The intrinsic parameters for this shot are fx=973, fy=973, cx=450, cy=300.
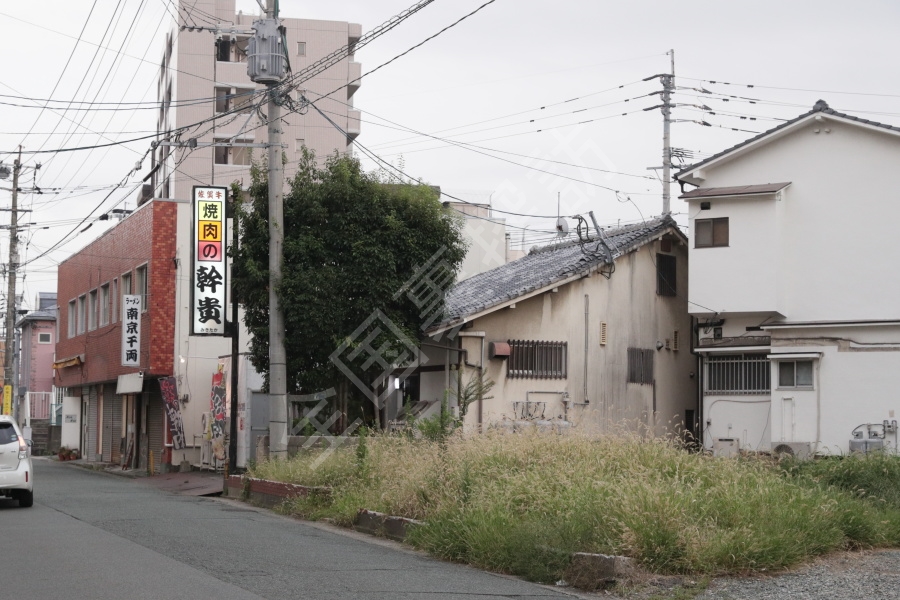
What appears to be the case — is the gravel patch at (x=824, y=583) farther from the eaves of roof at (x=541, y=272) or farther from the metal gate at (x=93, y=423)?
the metal gate at (x=93, y=423)

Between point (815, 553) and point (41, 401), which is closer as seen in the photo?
point (815, 553)

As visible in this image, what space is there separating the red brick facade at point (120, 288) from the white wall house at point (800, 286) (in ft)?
55.5

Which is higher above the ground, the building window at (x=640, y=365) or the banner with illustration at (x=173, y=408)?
the building window at (x=640, y=365)

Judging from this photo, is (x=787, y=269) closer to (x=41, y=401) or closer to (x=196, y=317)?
A: (x=196, y=317)

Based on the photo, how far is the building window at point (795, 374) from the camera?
23.2m

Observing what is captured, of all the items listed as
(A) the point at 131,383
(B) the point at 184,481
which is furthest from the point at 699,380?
(A) the point at 131,383

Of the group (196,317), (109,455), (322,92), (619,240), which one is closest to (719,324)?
(619,240)

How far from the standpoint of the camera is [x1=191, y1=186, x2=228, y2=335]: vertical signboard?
78.4 feet

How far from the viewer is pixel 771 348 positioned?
23.7m

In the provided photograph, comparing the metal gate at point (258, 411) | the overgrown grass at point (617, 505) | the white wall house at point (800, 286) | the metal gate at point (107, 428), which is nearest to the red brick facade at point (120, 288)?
the metal gate at point (107, 428)

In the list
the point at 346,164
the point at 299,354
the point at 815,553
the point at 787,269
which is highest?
the point at 346,164

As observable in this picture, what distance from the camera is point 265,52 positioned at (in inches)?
786

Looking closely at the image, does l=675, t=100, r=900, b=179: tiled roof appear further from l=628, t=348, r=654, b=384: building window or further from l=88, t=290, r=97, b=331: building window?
l=88, t=290, r=97, b=331: building window

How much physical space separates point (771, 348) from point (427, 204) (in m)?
9.08
